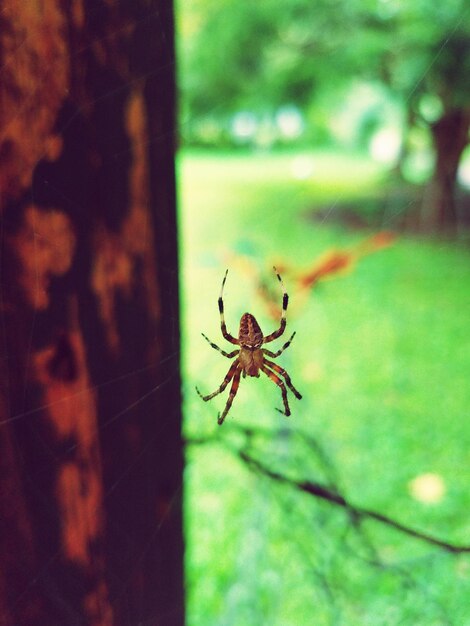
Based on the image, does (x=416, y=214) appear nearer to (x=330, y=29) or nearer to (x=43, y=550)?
(x=330, y=29)

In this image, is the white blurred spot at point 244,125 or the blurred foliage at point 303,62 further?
the white blurred spot at point 244,125

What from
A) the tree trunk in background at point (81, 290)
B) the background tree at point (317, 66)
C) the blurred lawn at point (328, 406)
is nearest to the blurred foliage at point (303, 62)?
the background tree at point (317, 66)

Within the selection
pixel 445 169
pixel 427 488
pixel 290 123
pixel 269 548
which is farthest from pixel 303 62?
pixel 269 548

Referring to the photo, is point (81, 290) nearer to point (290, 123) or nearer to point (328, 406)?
point (328, 406)

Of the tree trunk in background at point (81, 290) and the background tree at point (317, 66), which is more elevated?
the background tree at point (317, 66)

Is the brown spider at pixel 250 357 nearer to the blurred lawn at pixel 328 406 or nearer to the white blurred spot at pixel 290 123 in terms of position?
the blurred lawn at pixel 328 406

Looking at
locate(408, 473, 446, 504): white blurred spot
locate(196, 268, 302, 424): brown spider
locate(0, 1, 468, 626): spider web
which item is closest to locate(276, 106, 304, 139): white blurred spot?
locate(0, 1, 468, 626): spider web

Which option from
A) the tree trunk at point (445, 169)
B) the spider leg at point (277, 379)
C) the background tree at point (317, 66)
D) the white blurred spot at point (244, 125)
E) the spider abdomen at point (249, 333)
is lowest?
the spider leg at point (277, 379)
